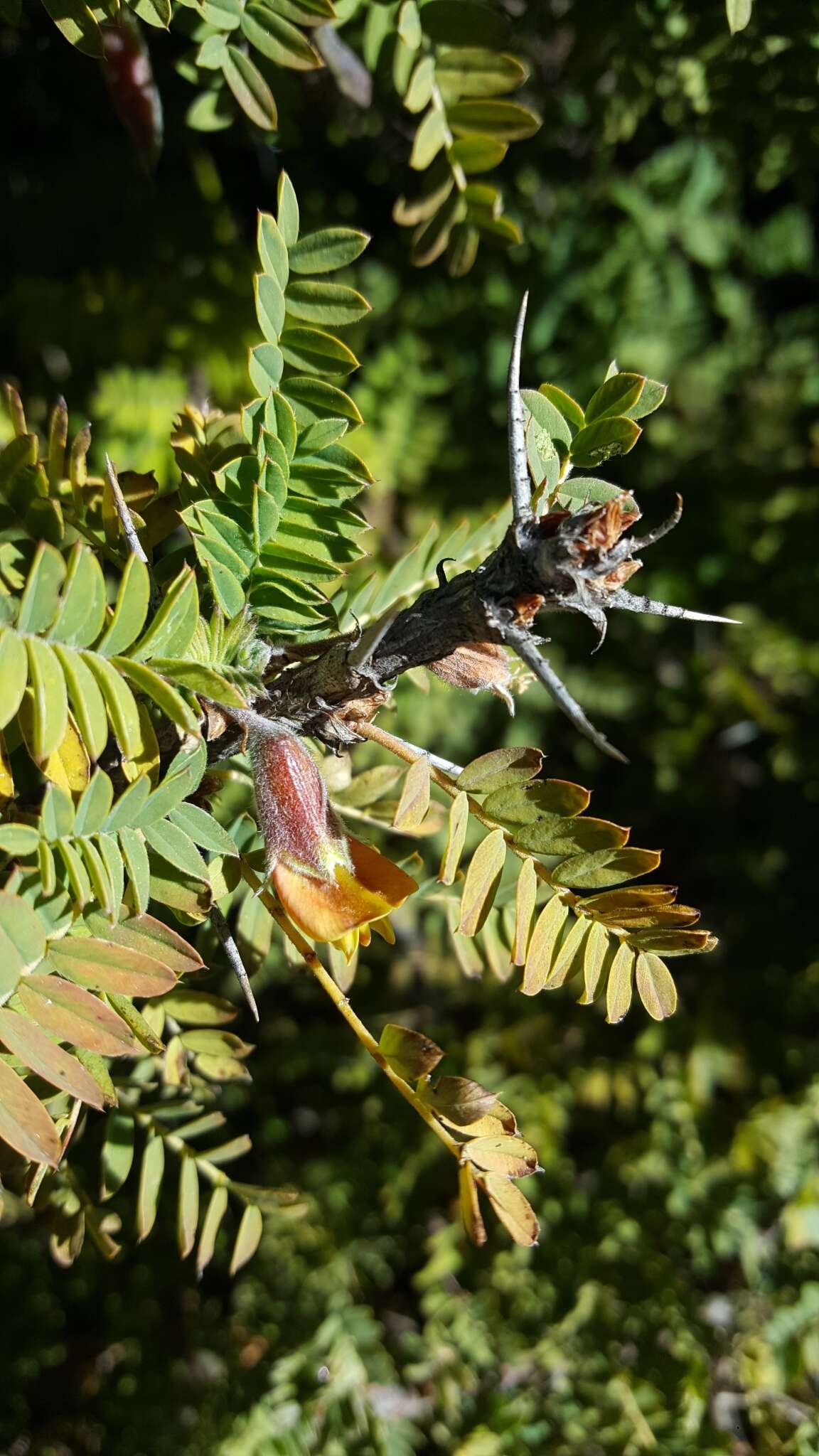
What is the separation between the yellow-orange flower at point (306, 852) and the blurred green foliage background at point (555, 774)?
31.1 inches

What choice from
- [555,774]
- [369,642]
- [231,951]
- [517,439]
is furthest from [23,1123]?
[555,774]

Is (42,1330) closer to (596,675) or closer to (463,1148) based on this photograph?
(463,1148)

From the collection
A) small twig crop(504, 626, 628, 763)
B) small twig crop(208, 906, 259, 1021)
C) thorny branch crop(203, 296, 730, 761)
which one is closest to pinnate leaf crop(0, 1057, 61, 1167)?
small twig crop(208, 906, 259, 1021)

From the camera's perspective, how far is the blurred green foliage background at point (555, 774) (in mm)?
1513

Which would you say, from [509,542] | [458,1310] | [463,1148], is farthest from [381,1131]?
[509,542]

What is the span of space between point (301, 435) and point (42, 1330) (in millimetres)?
1590

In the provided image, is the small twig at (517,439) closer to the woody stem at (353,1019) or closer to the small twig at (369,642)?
the small twig at (369,642)

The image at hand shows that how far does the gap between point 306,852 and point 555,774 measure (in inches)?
56.8

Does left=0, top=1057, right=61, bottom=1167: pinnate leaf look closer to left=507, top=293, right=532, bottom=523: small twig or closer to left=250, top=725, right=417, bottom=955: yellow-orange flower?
left=250, top=725, right=417, bottom=955: yellow-orange flower

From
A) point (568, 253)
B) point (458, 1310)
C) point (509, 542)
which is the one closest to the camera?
point (509, 542)

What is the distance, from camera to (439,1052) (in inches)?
27.8

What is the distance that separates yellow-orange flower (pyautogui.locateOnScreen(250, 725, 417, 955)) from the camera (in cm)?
68

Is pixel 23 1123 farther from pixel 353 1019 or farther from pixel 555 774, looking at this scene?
pixel 555 774

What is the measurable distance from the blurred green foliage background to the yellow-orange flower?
790 mm
